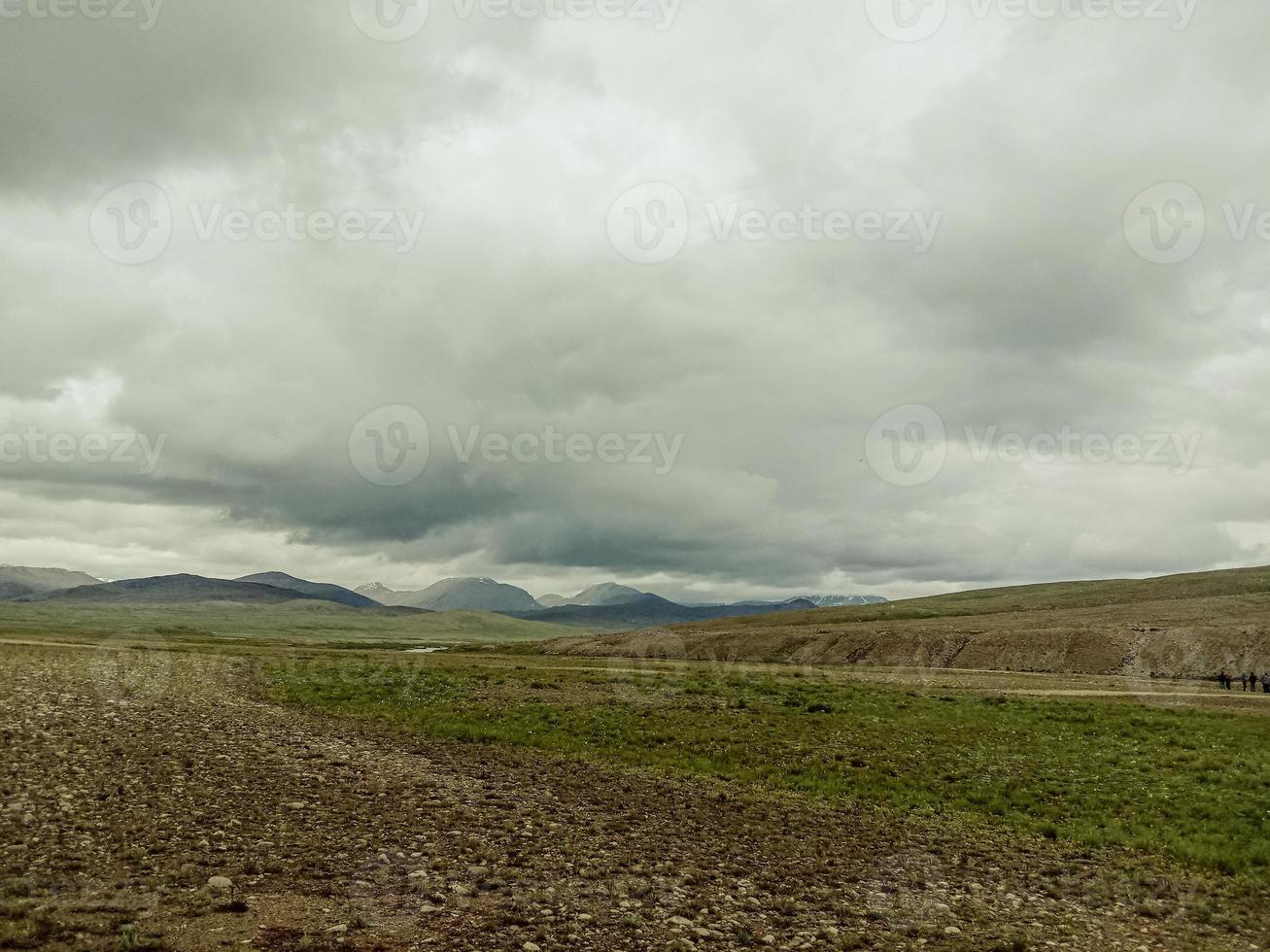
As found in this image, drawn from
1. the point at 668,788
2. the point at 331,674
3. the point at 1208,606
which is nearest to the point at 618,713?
the point at 668,788

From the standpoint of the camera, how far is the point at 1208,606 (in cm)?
13162

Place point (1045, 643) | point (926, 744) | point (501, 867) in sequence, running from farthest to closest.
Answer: point (1045, 643) < point (926, 744) < point (501, 867)

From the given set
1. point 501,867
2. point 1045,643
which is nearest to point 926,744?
point 501,867

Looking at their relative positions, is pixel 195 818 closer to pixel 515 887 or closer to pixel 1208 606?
pixel 515 887

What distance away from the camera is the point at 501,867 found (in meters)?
17.3

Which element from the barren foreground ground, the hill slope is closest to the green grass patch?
the barren foreground ground

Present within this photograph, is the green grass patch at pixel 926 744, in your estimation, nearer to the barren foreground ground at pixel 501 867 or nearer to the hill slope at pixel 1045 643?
the barren foreground ground at pixel 501 867

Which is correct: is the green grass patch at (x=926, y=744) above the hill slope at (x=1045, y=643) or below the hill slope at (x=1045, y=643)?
above

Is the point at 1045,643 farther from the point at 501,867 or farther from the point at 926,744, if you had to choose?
the point at 501,867

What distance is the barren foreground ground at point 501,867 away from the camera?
13.8 m

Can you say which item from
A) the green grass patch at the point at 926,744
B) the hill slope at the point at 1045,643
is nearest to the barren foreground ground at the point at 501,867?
the green grass patch at the point at 926,744

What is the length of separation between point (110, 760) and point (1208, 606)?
160190mm

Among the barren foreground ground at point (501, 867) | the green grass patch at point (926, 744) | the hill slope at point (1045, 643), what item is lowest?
the hill slope at point (1045, 643)

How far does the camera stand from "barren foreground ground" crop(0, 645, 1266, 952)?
13.8 m
